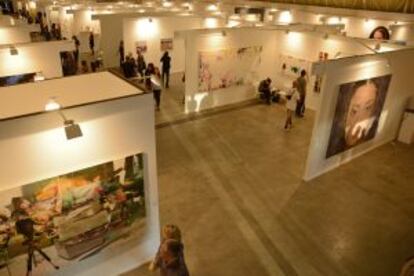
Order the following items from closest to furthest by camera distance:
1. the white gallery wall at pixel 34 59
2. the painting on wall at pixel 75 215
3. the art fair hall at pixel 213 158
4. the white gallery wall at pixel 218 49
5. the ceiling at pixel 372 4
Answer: the painting on wall at pixel 75 215
the art fair hall at pixel 213 158
the white gallery wall at pixel 34 59
the white gallery wall at pixel 218 49
the ceiling at pixel 372 4

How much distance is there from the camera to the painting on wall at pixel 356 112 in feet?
25.8

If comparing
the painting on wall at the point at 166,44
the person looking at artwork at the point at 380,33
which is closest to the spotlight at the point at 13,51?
the painting on wall at the point at 166,44

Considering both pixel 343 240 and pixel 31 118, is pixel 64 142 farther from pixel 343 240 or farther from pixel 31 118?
pixel 343 240

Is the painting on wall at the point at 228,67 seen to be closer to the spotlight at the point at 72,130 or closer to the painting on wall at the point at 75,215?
the painting on wall at the point at 75,215

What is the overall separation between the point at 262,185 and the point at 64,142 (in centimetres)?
493

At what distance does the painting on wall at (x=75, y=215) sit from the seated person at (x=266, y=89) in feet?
29.5

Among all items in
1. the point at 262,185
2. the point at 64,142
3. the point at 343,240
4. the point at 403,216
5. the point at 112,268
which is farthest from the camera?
the point at 262,185

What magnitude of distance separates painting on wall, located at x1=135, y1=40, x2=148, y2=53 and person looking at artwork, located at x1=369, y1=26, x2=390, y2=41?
1068cm

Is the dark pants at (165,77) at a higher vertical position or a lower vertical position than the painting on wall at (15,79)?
lower

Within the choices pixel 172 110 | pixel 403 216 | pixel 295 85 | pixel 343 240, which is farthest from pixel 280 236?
pixel 172 110

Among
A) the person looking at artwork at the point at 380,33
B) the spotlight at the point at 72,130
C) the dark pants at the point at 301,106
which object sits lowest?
the dark pants at the point at 301,106

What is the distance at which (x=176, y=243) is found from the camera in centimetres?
404

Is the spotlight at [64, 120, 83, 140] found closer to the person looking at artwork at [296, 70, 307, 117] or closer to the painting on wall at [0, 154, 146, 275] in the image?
the painting on wall at [0, 154, 146, 275]

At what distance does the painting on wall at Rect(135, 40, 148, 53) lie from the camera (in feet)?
49.9
